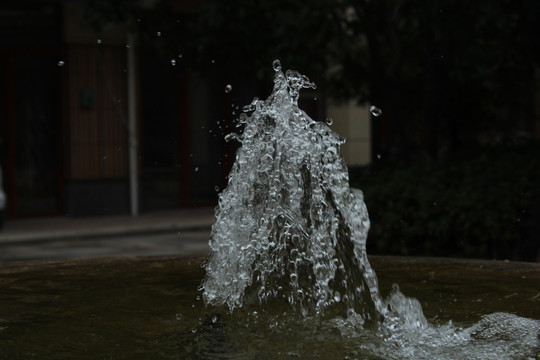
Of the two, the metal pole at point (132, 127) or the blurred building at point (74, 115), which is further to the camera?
the metal pole at point (132, 127)

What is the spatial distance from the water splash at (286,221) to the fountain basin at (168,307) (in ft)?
0.78

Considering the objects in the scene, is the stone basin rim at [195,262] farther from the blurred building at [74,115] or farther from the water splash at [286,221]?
the blurred building at [74,115]

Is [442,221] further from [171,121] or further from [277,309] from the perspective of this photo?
[171,121]

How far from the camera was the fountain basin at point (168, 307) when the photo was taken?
3.41m

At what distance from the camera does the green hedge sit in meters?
7.72

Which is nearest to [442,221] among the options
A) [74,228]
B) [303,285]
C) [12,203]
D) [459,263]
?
[459,263]

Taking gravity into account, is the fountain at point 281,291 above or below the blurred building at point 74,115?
below

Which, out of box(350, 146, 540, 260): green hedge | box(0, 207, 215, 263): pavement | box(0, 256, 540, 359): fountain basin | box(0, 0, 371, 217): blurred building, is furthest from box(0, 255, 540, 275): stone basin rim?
box(0, 0, 371, 217): blurred building

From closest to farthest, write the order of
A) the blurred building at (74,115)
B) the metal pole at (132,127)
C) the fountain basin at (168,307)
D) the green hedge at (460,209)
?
the fountain basin at (168,307) < the green hedge at (460,209) < the blurred building at (74,115) < the metal pole at (132,127)

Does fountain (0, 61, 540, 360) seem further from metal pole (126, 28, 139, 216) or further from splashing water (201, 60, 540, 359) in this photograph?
metal pole (126, 28, 139, 216)

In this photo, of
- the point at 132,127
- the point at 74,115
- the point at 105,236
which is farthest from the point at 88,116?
the point at 105,236

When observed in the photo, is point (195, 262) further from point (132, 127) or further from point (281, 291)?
point (132, 127)

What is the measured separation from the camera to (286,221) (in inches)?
180

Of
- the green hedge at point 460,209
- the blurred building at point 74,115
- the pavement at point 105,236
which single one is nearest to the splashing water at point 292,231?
the green hedge at point 460,209
